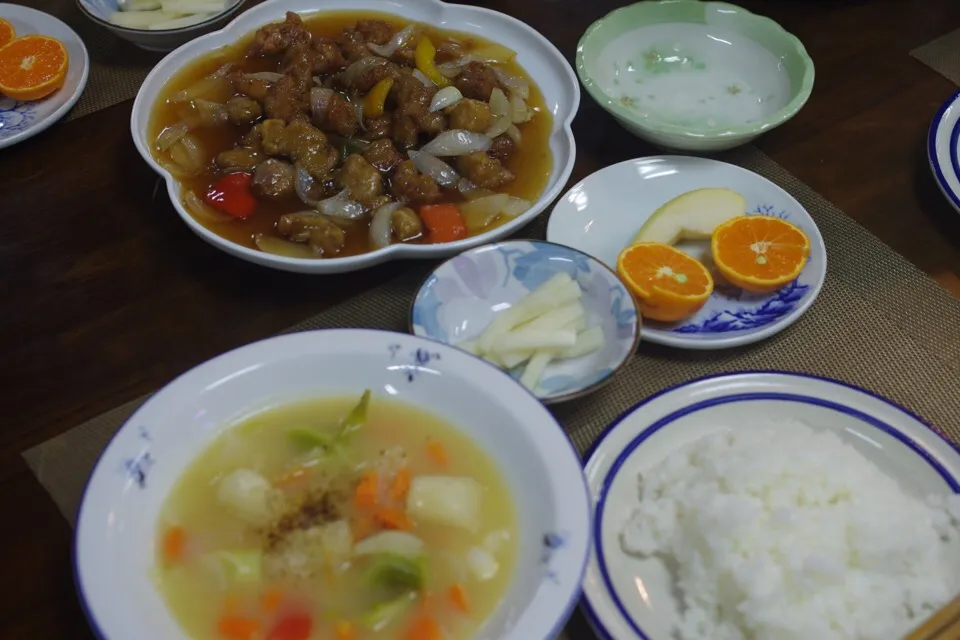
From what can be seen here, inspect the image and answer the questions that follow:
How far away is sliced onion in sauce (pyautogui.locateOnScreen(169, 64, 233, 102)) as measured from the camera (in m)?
2.13

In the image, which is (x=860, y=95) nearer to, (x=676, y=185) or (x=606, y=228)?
(x=676, y=185)

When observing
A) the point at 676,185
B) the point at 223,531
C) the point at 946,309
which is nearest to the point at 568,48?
the point at 676,185

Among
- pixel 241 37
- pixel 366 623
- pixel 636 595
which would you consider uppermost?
pixel 241 37

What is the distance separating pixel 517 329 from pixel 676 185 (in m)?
0.70

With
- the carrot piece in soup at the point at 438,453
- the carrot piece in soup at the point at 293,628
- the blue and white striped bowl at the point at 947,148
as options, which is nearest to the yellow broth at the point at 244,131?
the carrot piece in soup at the point at 438,453

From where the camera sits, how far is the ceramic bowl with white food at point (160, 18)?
7.59 feet

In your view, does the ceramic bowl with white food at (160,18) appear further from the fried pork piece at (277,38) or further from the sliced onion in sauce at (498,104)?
the sliced onion in sauce at (498,104)

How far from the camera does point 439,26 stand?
2451 mm

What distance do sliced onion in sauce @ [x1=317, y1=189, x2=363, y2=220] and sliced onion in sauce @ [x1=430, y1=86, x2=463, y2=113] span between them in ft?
1.20

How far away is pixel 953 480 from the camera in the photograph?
1.37 meters

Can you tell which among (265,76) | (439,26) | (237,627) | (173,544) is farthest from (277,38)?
(237,627)

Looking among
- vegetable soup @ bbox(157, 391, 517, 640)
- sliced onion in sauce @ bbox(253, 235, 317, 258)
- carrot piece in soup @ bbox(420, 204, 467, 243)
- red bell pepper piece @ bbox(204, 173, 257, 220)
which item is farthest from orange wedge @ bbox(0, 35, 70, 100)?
vegetable soup @ bbox(157, 391, 517, 640)

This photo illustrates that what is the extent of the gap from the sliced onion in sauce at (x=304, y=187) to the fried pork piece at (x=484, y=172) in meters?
0.39

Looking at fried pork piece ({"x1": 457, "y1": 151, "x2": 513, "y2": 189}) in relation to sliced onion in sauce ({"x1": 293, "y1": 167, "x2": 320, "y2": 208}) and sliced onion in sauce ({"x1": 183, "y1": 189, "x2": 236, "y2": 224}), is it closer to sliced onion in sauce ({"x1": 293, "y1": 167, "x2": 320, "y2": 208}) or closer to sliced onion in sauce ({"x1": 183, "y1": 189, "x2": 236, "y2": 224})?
sliced onion in sauce ({"x1": 293, "y1": 167, "x2": 320, "y2": 208})
